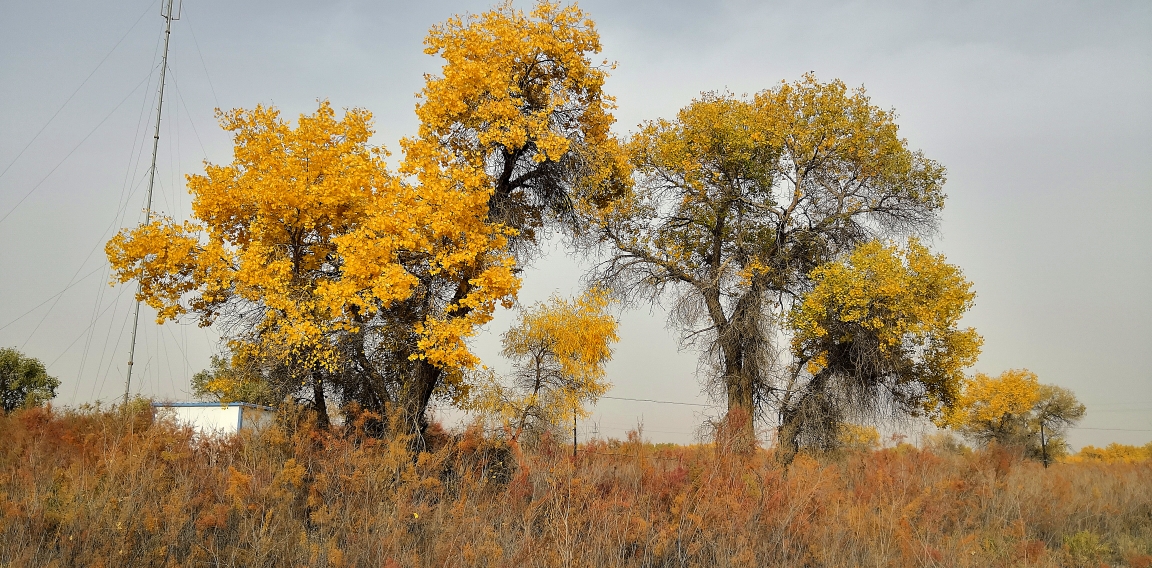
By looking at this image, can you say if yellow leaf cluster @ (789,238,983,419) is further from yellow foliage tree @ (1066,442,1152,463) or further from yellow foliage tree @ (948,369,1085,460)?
yellow foliage tree @ (1066,442,1152,463)

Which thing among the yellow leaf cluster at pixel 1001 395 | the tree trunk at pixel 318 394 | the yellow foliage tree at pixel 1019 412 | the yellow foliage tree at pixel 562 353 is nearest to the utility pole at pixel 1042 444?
the yellow foliage tree at pixel 1019 412

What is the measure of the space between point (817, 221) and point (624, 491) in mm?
14613

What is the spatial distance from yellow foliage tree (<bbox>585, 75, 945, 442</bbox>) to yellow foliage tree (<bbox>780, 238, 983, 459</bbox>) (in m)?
1.09

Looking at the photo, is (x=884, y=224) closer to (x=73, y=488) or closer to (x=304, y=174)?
(x=304, y=174)

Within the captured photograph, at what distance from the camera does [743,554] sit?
23.9 ft

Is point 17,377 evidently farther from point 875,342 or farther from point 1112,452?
point 1112,452

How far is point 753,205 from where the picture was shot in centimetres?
2103

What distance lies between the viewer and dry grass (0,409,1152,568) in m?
7.25

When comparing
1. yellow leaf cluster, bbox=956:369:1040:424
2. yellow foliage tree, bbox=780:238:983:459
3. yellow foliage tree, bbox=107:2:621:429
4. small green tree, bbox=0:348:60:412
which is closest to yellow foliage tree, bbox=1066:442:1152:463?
yellow leaf cluster, bbox=956:369:1040:424

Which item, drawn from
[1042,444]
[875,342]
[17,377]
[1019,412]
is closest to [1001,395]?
[1019,412]

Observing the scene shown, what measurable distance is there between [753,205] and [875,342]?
5.05 metres

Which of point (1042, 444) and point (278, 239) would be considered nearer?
point (278, 239)

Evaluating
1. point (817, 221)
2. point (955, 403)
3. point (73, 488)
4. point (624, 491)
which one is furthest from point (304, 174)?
point (955, 403)

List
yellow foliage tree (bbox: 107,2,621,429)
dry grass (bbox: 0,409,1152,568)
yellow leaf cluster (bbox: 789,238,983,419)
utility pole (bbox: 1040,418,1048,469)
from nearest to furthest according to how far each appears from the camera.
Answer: dry grass (bbox: 0,409,1152,568), yellow foliage tree (bbox: 107,2,621,429), yellow leaf cluster (bbox: 789,238,983,419), utility pole (bbox: 1040,418,1048,469)
